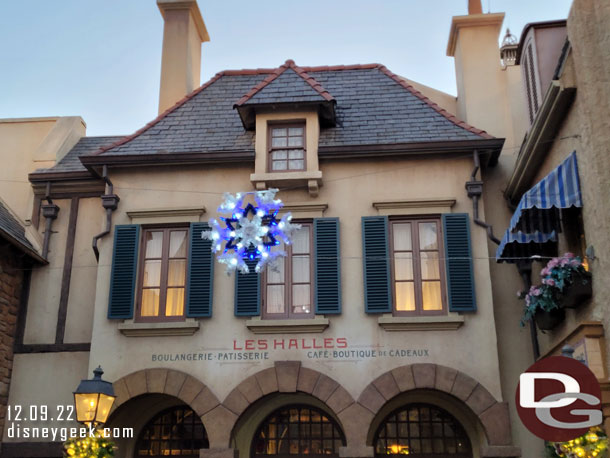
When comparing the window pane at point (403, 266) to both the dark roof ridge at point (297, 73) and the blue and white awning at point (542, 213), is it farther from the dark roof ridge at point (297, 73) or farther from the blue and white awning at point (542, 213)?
the dark roof ridge at point (297, 73)

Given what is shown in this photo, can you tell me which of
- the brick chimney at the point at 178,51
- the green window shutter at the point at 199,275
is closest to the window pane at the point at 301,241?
the green window shutter at the point at 199,275

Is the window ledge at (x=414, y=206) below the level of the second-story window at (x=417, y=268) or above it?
above

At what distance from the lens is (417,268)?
43.4 ft

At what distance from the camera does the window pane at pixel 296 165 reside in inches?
549

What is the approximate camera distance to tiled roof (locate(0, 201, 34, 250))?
1337cm

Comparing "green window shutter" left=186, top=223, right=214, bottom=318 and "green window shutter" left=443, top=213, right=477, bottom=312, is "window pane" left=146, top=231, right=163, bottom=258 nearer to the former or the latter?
"green window shutter" left=186, top=223, right=214, bottom=318

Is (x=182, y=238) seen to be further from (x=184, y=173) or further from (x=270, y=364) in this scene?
(x=270, y=364)

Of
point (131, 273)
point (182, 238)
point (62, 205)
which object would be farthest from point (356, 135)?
point (62, 205)

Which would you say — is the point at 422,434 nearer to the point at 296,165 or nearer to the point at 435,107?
the point at 296,165

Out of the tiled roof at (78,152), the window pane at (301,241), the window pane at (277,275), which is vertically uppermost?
the tiled roof at (78,152)

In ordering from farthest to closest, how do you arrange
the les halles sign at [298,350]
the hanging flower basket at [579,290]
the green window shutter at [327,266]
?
the green window shutter at [327,266]
the les halles sign at [298,350]
the hanging flower basket at [579,290]

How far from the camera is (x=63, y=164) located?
15.6 meters

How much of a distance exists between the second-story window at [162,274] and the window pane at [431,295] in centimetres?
432

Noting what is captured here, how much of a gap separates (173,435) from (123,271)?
3309mm
